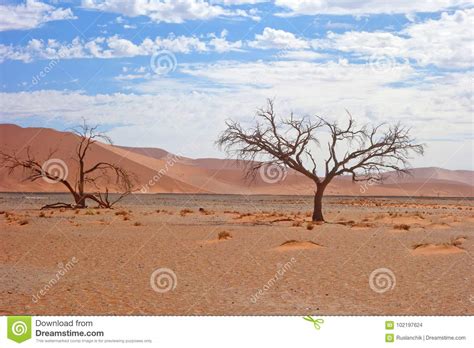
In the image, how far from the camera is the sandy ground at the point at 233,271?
11.1 metres

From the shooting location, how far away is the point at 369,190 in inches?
5379

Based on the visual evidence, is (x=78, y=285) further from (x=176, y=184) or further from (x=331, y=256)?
(x=176, y=184)

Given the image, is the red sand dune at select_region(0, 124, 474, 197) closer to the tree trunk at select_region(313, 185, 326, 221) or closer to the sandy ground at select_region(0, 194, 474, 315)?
the tree trunk at select_region(313, 185, 326, 221)

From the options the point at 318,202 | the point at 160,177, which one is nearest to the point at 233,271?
the point at 318,202

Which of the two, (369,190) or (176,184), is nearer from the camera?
(176,184)

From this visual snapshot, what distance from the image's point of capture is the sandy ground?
11109mm

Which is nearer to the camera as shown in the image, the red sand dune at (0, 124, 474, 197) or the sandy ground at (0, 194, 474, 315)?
the sandy ground at (0, 194, 474, 315)

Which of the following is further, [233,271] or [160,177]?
[160,177]

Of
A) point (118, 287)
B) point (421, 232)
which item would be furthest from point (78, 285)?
point (421, 232)

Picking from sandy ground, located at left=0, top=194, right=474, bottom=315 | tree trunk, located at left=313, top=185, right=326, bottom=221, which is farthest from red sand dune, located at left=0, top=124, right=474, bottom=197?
sandy ground, located at left=0, top=194, right=474, bottom=315

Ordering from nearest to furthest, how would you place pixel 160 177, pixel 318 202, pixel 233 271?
pixel 233 271 → pixel 318 202 → pixel 160 177

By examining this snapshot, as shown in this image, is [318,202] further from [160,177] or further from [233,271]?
[160,177]

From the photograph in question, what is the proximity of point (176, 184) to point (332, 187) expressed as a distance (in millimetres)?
Answer: 38743

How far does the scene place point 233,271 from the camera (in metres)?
15.3
